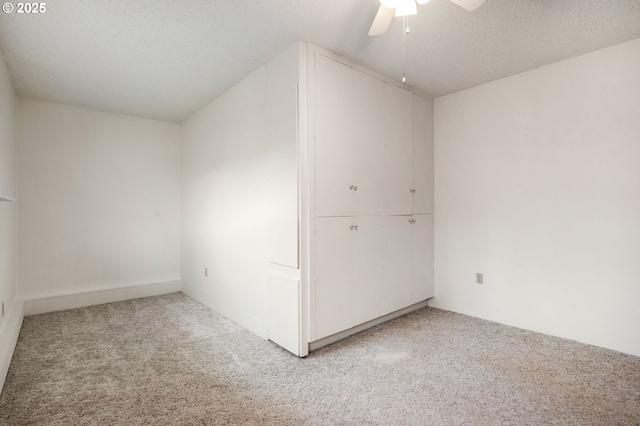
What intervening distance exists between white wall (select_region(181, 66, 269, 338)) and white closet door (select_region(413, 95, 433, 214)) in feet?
5.58

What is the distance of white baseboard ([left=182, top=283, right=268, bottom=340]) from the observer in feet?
9.41

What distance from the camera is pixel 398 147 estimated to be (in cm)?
329

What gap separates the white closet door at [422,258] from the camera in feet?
11.3

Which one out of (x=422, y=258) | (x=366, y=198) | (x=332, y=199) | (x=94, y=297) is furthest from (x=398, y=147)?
(x=94, y=297)

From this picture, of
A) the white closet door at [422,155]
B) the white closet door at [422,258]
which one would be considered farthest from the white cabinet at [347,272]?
the white closet door at [422,155]

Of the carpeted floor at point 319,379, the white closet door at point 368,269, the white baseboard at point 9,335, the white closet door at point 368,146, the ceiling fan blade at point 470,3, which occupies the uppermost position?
the ceiling fan blade at point 470,3

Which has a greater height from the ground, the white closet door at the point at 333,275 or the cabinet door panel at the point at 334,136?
the cabinet door panel at the point at 334,136

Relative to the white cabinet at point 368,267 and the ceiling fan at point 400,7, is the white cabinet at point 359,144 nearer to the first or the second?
the white cabinet at point 368,267

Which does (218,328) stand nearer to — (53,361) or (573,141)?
(53,361)

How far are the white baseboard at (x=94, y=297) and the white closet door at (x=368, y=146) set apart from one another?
3139mm

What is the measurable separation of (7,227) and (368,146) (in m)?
3.39

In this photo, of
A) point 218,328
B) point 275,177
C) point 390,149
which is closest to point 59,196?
point 218,328

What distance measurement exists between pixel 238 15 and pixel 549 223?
3.10 metres

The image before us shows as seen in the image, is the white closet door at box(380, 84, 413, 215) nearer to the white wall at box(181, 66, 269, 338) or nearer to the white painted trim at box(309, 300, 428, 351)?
the white painted trim at box(309, 300, 428, 351)
